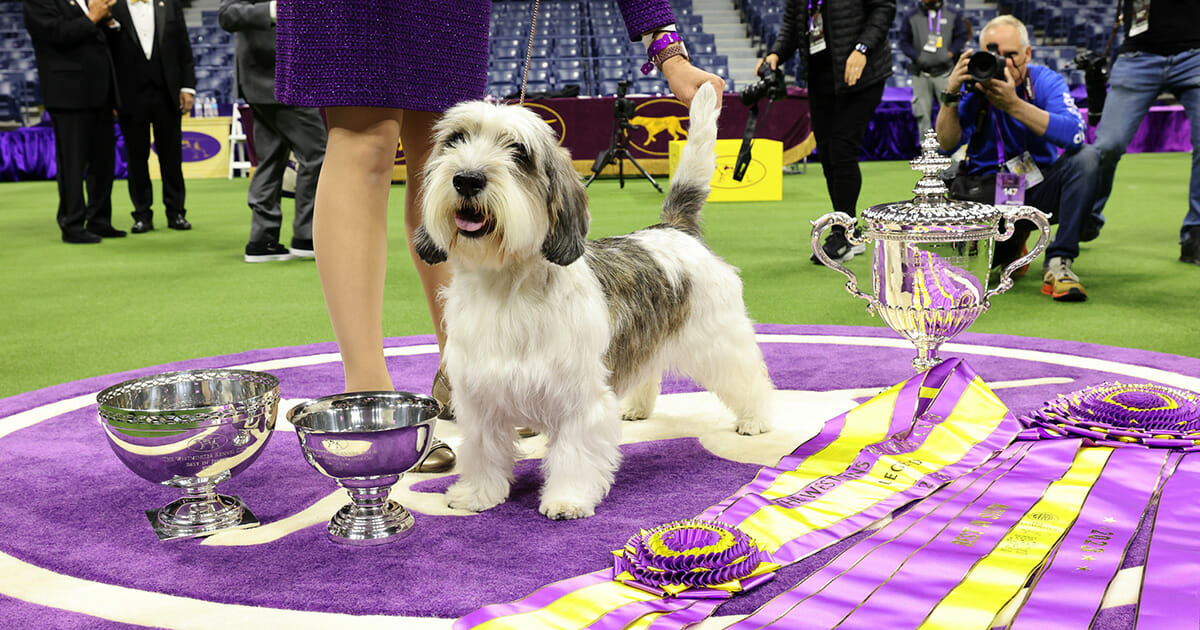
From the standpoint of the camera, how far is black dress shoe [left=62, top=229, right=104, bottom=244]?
24.3ft

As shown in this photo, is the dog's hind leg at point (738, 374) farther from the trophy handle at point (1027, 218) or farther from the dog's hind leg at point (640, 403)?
the trophy handle at point (1027, 218)

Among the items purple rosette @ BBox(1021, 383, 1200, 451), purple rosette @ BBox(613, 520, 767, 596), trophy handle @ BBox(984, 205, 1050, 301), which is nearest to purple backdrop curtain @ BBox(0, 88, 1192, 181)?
trophy handle @ BBox(984, 205, 1050, 301)

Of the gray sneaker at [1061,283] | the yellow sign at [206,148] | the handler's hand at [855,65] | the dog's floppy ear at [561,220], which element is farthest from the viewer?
the yellow sign at [206,148]

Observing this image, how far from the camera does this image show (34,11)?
23.4 ft

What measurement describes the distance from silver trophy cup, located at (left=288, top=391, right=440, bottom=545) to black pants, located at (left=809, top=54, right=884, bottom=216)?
367 centimetres

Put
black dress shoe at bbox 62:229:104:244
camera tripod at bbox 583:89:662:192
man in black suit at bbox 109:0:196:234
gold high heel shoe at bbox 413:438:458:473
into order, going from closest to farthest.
A: gold high heel shoe at bbox 413:438:458:473 < black dress shoe at bbox 62:229:104:244 < man in black suit at bbox 109:0:196:234 < camera tripod at bbox 583:89:662:192

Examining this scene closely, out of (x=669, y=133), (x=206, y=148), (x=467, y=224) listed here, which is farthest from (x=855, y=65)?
(x=206, y=148)

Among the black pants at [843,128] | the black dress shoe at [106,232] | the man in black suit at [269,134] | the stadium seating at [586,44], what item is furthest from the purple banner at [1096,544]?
the stadium seating at [586,44]

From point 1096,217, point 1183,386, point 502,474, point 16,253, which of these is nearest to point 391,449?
point 502,474

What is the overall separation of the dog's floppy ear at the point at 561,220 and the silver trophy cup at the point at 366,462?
44 cm

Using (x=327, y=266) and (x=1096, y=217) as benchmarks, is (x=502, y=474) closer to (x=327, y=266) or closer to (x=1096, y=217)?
(x=327, y=266)

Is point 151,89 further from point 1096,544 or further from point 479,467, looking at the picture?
point 1096,544

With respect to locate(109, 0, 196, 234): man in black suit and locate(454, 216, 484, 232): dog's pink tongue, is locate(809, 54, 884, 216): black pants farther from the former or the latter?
locate(109, 0, 196, 234): man in black suit

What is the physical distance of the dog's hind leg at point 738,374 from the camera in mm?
2639
